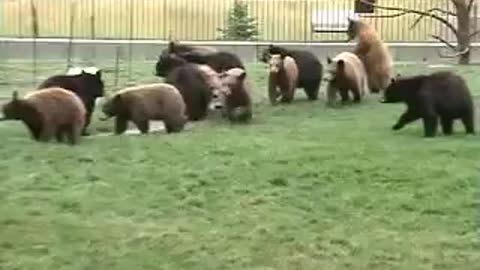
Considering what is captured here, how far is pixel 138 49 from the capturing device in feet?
79.0

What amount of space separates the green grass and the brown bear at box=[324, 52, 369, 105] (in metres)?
2.88

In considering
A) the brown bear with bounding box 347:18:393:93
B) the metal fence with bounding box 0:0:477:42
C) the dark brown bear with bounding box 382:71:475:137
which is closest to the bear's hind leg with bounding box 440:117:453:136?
the dark brown bear with bounding box 382:71:475:137

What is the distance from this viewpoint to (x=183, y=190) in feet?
25.9

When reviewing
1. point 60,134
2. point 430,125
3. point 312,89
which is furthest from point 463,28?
point 60,134

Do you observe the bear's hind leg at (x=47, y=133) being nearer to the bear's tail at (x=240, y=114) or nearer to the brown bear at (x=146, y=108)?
the brown bear at (x=146, y=108)

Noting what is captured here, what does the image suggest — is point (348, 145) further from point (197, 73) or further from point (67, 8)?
point (67, 8)

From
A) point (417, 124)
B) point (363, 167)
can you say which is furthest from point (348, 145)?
point (417, 124)

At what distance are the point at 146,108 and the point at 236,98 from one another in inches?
52.7

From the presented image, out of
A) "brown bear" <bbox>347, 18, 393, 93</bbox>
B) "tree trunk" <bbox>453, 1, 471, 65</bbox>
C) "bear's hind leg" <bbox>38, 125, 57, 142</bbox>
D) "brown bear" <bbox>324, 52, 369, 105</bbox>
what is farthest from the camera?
"tree trunk" <bbox>453, 1, 471, 65</bbox>

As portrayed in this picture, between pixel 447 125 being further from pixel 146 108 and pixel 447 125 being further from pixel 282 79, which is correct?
pixel 282 79

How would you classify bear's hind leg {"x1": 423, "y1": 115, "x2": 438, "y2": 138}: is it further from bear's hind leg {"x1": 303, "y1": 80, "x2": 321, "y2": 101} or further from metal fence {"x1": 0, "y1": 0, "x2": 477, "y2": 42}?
metal fence {"x1": 0, "y1": 0, "x2": 477, "y2": 42}

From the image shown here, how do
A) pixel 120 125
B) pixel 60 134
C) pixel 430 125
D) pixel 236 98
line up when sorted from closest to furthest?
1. pixel 60 134
2. pixel 430 125
3. pixel 120 125
4. pixel 236 98

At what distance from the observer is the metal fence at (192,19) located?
26938 millimetres

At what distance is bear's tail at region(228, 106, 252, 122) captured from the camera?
12305 millimetres
